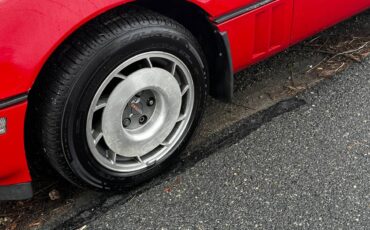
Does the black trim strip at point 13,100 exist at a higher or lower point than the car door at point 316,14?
higher

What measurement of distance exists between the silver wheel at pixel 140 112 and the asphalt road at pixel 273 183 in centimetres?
21

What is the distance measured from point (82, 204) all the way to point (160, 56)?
868 millimetres

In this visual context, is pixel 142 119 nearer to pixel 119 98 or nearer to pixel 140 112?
pixel 140 112

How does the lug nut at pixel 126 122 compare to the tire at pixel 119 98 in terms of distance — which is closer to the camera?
the tire at pixel 119 98

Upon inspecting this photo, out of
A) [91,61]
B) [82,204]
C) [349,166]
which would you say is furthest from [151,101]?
[349,166]

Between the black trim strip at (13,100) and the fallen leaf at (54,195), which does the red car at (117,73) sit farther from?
the fallen leaf at (54,195)

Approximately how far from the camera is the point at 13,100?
174cm

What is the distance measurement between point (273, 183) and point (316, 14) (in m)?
1.05

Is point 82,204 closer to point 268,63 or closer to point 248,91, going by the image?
point 248,91

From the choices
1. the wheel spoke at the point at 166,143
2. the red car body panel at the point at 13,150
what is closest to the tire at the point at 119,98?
the wheel spoke at the point at 166,143

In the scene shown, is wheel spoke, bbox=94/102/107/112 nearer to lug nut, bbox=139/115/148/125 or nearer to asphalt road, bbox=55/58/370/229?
lug nut, bbox=139/115/148/125

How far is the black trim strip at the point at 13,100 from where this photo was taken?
173 centimetres

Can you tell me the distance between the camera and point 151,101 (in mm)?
2271

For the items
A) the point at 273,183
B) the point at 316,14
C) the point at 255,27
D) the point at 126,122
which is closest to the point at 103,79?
the point at 126,122
